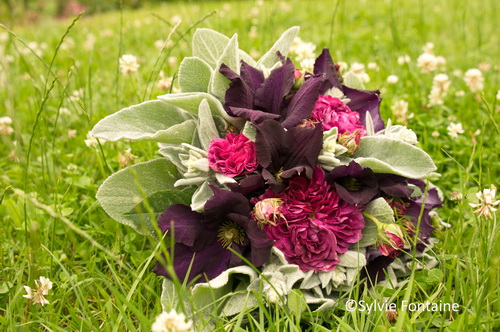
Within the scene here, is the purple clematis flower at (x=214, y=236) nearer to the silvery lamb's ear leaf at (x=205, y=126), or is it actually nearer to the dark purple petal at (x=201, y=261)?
the dark purple petal at (x=201, y=261)

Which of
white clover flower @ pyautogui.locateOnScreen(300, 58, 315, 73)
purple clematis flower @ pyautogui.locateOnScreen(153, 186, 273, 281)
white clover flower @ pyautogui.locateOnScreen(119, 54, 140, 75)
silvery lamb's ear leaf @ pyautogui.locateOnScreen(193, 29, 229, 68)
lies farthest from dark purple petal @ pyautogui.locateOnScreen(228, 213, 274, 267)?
white clover flower @ pyautogui.locateOnScreen(119, 54, 140, 75)

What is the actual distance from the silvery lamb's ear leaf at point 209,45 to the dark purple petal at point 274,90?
13.7 inches

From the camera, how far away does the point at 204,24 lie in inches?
150

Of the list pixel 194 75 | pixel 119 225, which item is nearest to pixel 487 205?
pixel 194 75

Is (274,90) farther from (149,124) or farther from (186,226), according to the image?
(186,226)

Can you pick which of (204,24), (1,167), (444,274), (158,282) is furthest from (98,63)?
(444,274)

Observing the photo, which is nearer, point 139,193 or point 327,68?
point 139,193

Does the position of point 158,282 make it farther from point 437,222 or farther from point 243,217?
point 437,222

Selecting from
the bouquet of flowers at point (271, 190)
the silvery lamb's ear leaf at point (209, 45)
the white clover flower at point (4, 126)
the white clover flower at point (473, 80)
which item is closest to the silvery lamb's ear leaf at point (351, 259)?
the bouquet of flowers at point (271, 190)

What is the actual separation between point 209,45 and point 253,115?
0.52 metres

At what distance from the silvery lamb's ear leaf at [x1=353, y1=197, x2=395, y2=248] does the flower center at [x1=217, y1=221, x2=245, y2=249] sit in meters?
0.40

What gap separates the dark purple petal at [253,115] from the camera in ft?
5.53

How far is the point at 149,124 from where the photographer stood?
1.82 metres

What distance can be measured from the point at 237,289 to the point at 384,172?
0.65m
